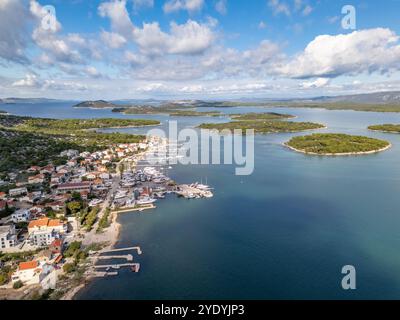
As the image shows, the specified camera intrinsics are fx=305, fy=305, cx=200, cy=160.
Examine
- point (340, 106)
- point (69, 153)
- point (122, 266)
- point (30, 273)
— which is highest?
point (340, 106)

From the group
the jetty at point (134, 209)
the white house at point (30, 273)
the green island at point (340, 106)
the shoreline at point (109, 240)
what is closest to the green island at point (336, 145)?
the jetty at point (134, 209)

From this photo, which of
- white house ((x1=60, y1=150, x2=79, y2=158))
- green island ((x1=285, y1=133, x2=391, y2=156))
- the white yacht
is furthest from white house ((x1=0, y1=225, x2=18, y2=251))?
green island ((x1=285, y1=133, x2=391, y2=156))

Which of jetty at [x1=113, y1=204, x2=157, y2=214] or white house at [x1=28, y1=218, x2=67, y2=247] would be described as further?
jetty at [x1=113, y1=204, x2=157, y2=214]

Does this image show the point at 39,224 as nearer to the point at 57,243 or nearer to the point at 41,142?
the point at 57,243

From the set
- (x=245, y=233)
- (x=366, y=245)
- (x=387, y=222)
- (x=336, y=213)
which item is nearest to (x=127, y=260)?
(x=245, y=233)

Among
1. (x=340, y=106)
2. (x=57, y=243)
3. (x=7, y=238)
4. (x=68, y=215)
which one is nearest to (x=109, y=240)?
(x=57, y=243)

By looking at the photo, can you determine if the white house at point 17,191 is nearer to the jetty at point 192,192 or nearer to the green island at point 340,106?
the jetty at point 192,192

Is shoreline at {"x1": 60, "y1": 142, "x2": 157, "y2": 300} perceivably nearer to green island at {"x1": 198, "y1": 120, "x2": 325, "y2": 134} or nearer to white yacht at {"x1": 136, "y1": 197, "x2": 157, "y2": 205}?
white yacht at {"x1": 136, "y1": 197, "x2": 157, "y2": 205}
